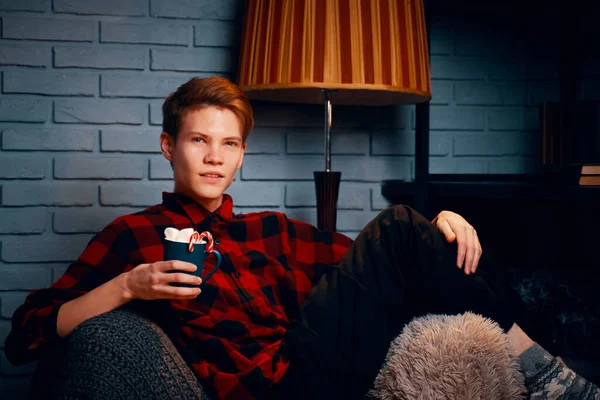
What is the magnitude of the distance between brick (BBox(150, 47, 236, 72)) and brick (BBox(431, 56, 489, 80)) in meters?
0.81

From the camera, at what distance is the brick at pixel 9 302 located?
6.91 ft

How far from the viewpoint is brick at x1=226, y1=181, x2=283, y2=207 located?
88.2 inches

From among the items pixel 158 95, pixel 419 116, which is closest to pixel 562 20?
pixel 419 116

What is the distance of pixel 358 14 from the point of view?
68.0 inches

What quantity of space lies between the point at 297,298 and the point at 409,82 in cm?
71

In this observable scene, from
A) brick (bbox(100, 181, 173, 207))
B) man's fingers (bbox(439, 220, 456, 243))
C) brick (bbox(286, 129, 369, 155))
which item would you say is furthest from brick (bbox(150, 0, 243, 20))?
man's fingers (bbox(439, 220, 456, 243))

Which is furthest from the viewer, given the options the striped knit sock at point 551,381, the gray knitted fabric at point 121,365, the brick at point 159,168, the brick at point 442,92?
the brick at point 442,92

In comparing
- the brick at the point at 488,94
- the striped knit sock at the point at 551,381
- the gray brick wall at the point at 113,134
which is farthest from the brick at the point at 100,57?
the striped knit sock at the point at 551,381

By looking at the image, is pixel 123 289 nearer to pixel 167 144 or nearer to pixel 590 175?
pixel 167 144

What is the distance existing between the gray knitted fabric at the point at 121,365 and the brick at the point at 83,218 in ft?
3.24

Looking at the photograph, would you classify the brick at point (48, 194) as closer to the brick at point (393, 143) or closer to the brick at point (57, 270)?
the brick at point (57, 270)

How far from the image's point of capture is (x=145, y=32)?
215 cm

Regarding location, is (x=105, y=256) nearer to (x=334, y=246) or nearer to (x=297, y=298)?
(x=297, y=298)

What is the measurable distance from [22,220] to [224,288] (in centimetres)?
98
